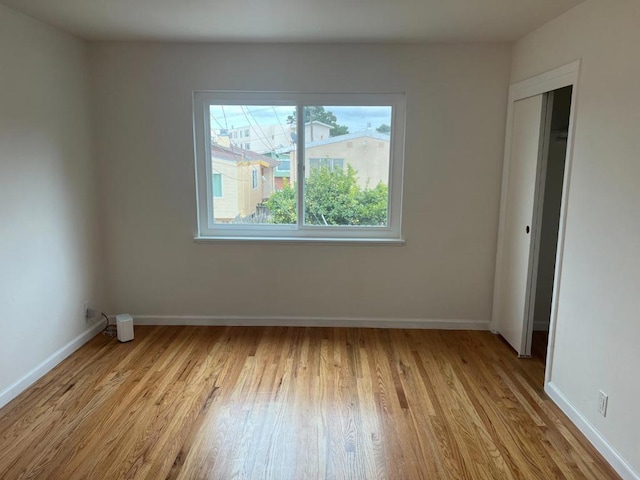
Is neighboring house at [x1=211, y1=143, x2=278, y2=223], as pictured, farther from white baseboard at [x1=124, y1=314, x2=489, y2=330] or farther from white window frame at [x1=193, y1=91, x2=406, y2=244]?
white baseboard at [x1=124, y1=314, x2=489, y2=330]

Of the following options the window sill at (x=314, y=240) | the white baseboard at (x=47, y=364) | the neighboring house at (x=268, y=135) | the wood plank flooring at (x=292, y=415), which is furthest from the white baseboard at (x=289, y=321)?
the neighboring house at (x=268, y=135)

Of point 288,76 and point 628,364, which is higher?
point 288,76

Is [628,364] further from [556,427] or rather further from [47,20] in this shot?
[47,20]

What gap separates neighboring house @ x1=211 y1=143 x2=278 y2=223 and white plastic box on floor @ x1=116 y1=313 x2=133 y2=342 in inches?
44.5

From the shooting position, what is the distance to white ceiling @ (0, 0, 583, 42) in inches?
96.7

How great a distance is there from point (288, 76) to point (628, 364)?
298 centimetres

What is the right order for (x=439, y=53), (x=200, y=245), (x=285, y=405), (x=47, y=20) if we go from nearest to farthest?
1. (x=285, y=405)
2. (x=47, y=20)
3. (x=439, y=53)
4. (x=200, y=245)

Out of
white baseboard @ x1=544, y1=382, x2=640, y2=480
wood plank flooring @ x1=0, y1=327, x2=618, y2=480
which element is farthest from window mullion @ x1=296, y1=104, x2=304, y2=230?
white baseboard @ x1=544, y1=382, x2=640, y2=480

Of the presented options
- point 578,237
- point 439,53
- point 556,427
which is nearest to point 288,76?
point 439,53

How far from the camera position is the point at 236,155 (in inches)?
142

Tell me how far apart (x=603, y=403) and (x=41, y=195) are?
12.0ft

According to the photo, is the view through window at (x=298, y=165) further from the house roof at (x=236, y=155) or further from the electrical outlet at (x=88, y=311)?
the electrical outlet at (x=88, y=311)

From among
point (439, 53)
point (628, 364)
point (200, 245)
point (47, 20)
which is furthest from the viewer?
point (200, 245)

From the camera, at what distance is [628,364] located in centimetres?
195
